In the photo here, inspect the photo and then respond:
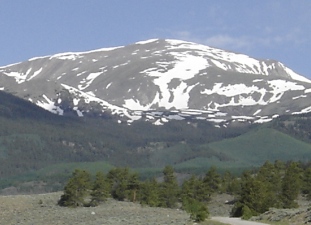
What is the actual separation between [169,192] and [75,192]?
22.3m

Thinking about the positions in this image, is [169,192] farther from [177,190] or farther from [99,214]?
[99,214]

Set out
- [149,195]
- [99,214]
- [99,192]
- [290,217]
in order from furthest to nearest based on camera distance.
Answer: [149,195]
[99,192]
[99,214]
[290,217]

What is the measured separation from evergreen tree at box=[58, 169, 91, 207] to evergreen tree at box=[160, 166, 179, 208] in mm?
11605

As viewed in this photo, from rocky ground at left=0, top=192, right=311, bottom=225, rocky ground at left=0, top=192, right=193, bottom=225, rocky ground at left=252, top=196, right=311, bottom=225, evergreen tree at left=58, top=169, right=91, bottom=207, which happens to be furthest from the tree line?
rocky ground at left=252, top=196, right=311, bottom=225

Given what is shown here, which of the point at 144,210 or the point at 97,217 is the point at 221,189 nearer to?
the point at 144,210

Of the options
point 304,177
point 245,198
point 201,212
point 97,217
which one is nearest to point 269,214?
point 201,212

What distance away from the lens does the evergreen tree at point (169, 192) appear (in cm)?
11655

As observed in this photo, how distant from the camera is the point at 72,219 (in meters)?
82.9

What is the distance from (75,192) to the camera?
103 meters

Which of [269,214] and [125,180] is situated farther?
[125,180]

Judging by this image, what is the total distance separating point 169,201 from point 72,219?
36.7 meters

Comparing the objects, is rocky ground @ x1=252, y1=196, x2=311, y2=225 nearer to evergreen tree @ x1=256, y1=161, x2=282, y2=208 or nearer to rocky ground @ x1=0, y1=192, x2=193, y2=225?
rocky ground @ x1=0, y1=192, x2=193, y2=225

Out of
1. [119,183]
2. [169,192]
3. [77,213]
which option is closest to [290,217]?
[77,213]

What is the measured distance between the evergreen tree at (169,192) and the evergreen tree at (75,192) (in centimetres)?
1161
